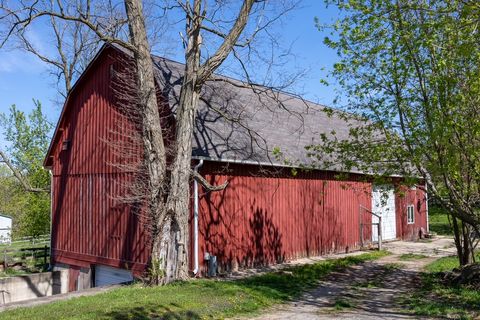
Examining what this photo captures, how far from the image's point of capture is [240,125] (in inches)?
590

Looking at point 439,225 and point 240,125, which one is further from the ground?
point 240,125

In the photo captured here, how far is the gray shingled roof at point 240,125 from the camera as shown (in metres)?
14.0

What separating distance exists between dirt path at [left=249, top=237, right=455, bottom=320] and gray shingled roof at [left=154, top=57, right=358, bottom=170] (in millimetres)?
3617

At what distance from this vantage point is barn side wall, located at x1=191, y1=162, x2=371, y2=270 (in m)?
14.0

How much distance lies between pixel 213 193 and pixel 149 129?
9.05 ft

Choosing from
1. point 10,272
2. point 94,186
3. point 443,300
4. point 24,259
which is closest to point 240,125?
point 94,186

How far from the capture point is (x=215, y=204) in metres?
14.0

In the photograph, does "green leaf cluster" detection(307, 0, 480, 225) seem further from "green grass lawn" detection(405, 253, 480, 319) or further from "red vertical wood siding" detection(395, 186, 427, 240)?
"red vertical wood siding" detection(395, 186, 427, 240)

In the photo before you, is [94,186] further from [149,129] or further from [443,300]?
[443,300]

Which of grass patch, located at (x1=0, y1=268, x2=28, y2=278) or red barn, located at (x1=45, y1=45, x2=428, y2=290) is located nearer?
red barn, located at (x1=45, y1=45, x2=428, y2=290)

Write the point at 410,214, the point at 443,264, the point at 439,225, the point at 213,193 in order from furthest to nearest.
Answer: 1. the point at 439,225
2. the point at 410,214
3. the point at 443,264
4. the point at 213,193

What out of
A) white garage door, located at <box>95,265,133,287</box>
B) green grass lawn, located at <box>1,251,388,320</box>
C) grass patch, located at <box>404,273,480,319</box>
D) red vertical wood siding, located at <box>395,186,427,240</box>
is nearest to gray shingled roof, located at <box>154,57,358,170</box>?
green grass lawn, located at <box>1,251,388,320</box>

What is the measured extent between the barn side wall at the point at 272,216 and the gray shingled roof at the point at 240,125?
0.52 metres

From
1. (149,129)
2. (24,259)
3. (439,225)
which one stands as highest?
(149,129)
